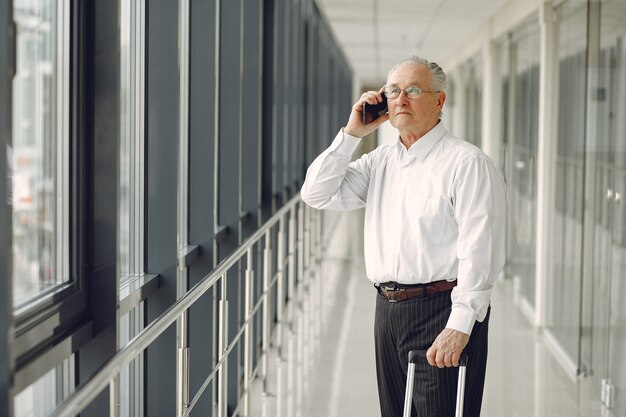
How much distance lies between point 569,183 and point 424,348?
312cm

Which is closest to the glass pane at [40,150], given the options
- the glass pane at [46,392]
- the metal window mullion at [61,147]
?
the metal window mullion at [61,147]

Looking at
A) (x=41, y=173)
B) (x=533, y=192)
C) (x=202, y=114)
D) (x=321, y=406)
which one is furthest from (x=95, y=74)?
(x=533, y=192)

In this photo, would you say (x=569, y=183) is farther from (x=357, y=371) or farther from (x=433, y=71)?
(x=433, y=71)

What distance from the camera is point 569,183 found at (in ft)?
17.3

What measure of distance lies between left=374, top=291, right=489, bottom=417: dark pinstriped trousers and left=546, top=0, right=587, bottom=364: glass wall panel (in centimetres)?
267

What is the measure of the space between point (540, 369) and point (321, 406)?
1.44 metres

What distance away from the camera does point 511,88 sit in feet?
25.2

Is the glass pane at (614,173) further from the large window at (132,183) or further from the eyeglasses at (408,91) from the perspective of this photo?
the large window at (132,183)

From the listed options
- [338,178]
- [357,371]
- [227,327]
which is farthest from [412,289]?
[357,371]

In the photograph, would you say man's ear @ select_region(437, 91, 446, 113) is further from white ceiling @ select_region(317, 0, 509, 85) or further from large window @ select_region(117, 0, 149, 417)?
white ceiling @ select_region(317, 0, 509, 85)

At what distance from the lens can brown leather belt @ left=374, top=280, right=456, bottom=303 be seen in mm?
2379

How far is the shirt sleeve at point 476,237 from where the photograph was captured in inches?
87.0

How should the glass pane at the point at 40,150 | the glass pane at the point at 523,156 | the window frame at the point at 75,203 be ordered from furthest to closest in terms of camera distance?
the glass pane at the point at 523,156, the window frame at the point at 75,203, the glass pane at the point at 40,150

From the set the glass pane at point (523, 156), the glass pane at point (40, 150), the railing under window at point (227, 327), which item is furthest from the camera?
the glass pane at point (523, 156)
